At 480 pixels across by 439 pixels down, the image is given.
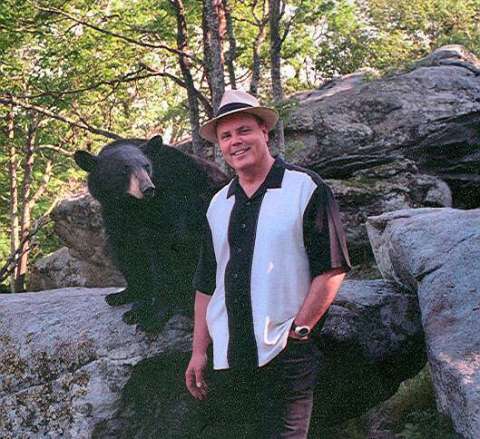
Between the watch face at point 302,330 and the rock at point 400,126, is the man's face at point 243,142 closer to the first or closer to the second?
the watch face at point 302,330

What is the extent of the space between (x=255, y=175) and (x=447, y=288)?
1800mm

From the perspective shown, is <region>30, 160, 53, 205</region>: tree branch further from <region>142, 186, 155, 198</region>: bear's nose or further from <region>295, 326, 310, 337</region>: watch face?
<region>295, 326, 310, 337</region>: watch face

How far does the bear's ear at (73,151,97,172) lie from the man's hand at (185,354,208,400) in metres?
1.72

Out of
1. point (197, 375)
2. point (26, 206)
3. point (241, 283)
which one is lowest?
point (197, 375)

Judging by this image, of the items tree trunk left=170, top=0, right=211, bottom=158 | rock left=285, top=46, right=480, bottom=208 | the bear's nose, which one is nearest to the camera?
the bear's nose

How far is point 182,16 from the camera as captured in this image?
998 cm

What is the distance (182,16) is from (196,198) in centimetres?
643

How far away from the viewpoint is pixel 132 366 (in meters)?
4.13

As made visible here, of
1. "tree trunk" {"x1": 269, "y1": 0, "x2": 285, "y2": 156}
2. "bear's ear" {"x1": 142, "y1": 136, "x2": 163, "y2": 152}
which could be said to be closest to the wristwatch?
"bear's ear" {"x1": 142, "y1": 136, "x2": 163, "y2": 152}

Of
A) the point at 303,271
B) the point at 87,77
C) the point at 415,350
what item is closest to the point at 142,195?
the point at 303,271

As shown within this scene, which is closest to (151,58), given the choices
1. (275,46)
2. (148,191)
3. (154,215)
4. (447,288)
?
(275,46)

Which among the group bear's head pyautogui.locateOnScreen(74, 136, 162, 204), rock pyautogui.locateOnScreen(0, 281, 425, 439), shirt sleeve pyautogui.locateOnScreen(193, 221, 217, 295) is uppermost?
bear's head pyautogui.locateOnScreen(74, 136, 162, 204)

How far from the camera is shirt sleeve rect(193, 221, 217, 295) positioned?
2951mm

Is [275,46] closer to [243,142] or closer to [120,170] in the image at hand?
[120,170]
